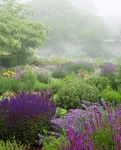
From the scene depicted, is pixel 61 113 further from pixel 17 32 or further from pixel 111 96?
pixel 17 32

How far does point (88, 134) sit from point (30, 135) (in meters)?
2.08

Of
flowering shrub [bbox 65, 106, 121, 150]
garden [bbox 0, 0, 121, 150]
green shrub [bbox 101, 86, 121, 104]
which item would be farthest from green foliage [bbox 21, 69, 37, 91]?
flowering shrub [bbox 65, 106, 121, 150]

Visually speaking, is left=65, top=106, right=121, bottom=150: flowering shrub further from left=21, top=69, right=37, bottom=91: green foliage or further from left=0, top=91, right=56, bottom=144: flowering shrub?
left=21, top=69, right=37, bottom=91: green foliage

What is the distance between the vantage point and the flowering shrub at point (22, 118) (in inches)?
202

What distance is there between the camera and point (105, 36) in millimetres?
49531

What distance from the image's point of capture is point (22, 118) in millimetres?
5129

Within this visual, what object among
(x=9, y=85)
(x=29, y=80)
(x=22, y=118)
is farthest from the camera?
(x=29, y=80)

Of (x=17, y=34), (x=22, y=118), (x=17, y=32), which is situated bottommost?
(x=22, y=118)

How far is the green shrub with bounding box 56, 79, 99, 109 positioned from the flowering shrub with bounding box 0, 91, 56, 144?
282cm

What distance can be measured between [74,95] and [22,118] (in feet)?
10.6

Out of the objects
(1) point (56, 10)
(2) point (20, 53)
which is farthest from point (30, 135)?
(1) point (56, 10)

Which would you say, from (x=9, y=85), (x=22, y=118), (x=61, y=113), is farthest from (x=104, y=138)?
(x=9, y=85)

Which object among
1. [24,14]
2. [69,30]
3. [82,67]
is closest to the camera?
[82,67]

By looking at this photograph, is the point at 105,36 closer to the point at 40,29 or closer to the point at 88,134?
Result: the point at 40,29
